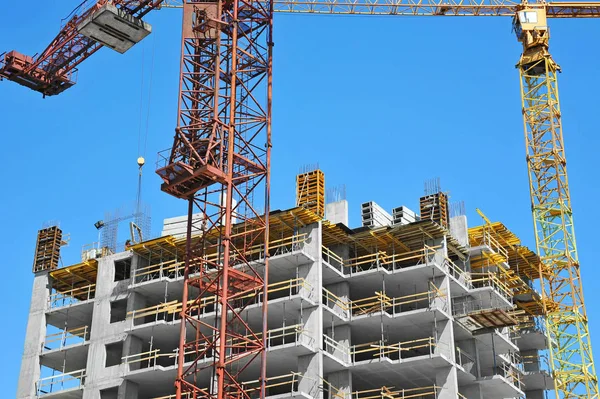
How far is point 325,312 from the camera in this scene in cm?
7850

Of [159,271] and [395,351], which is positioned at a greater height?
A: [159,271]

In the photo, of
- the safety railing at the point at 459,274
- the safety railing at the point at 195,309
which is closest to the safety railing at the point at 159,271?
the safety railing at the point at 195,309

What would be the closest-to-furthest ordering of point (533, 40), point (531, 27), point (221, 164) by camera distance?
point (221, 164) → point (533, 40) → point (531, 27)

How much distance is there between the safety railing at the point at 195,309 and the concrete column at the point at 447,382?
31.5 feet

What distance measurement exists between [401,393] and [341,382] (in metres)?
6.12

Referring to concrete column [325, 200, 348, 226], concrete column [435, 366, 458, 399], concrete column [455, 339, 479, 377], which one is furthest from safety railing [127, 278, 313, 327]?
concrete column [455, 339, 479, 377]

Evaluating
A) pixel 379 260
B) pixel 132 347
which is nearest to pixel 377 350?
pixel 379 260

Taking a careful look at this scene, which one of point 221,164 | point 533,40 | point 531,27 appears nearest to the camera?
point 221,164

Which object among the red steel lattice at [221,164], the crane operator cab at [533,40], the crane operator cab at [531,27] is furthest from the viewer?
the crane operator cab at [531,27]

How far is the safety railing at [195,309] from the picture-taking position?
257ft

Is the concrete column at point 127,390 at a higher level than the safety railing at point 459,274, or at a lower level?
lower

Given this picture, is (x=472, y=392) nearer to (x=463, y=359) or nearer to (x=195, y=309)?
(x=463, y=359)

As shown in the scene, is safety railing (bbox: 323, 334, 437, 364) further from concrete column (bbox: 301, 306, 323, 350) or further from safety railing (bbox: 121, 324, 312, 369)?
safety railing (bbox: 121, 324, 312, 369)

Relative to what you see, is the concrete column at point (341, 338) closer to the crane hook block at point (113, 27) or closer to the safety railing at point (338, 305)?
the safety railing at point (338, 305)
